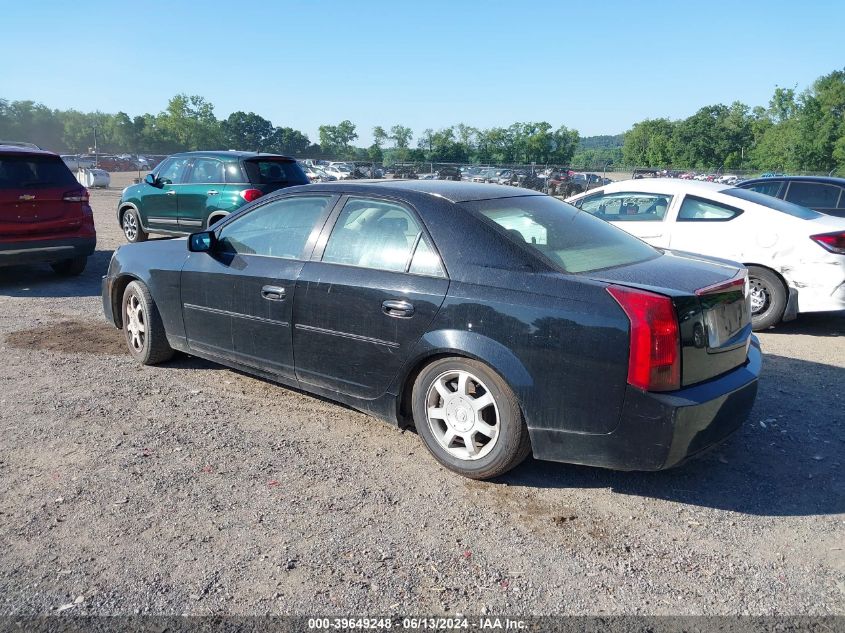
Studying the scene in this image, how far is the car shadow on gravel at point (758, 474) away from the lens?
144 inches

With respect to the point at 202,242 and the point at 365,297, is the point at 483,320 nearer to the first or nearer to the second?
the point at 365,297

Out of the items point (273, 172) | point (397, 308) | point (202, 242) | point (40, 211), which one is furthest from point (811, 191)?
point (40, 211)

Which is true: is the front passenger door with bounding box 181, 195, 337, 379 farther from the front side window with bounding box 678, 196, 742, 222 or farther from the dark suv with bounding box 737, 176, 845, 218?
the dark suv with bounding box 737, 176, 845, 218

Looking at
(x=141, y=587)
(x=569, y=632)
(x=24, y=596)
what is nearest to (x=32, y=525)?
(x=24, y=596)

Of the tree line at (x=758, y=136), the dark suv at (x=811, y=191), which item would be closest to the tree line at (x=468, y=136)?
the tree line at (x=758, y=136)

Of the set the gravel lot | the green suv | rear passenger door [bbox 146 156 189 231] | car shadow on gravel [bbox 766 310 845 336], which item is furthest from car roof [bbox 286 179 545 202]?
rear passenger door [bbox 146 156 189 231]

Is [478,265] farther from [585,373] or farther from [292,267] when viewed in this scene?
[292,267]

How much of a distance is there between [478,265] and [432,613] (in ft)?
5.87

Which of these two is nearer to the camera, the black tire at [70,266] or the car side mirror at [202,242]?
the car side mirror at [202,242]

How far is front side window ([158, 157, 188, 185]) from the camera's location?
12.3m

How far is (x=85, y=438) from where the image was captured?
168 inches

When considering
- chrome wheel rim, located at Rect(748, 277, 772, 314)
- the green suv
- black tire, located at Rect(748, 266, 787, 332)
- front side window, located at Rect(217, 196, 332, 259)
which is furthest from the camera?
the green suv

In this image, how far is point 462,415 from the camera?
3.77m

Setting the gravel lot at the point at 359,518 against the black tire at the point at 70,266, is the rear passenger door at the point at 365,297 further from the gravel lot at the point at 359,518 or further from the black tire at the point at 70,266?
the black tire at the point at 70,266
